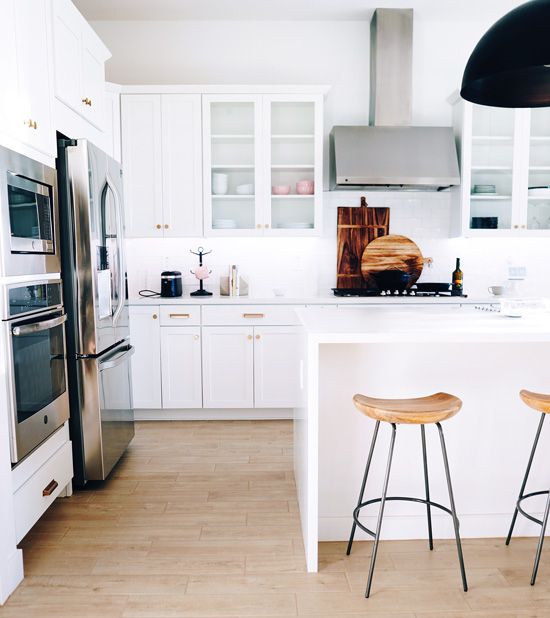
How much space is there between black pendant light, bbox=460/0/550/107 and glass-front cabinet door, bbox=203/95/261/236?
2499 mm

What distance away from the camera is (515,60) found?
1576mm

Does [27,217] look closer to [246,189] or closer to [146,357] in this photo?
[146,357]

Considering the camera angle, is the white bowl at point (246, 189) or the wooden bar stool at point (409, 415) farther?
the white bowl at point (246, 189)

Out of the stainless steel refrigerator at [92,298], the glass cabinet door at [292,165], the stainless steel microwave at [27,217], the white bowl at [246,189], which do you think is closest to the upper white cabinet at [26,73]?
the stainless steel microwave at [27,217]

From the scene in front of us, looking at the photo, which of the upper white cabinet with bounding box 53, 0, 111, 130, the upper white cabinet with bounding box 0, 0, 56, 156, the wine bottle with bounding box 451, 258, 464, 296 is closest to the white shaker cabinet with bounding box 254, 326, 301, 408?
the wine bottle with bounding box 451, 258, 464, 296

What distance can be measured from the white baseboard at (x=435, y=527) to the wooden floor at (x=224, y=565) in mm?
48

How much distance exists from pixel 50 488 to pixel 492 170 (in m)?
4.02

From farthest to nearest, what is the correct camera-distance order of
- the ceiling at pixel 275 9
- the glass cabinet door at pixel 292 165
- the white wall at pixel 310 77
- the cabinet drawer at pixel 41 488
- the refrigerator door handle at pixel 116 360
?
1. the white wall at pixel 310 77
2. the glass cabinet door at pixel 292 165
3. the ceiling at pixel 275 9
4. the refrigerator door handle at pixel 116 360
5. the cabinet drawer at pixel 41 488

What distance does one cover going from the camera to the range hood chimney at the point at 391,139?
422 centimetres

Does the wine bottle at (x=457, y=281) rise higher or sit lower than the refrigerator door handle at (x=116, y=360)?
higher

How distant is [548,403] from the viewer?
6.55ft

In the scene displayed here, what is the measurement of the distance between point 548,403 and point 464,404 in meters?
0.43

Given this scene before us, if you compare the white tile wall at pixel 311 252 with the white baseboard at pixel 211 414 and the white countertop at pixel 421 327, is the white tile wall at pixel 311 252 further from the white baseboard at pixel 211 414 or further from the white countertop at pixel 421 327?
the white countertop at pixel 421 327

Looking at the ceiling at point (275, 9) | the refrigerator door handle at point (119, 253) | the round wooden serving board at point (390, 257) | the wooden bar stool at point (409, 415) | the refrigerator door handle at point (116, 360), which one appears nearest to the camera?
the wooden bar stool at point (409, 415)
